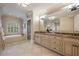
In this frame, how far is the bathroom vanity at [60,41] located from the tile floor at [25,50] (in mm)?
122

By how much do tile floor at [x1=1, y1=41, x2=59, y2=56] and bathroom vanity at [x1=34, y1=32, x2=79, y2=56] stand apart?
122 millimetres

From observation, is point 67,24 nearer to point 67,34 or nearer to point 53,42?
point 67,34

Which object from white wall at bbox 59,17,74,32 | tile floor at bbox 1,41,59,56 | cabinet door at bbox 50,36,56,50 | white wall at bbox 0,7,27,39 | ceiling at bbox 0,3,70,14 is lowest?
tile floor at bbox 1,41,59,56

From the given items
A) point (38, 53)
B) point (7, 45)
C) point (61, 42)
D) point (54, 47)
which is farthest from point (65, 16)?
point (7, 45)

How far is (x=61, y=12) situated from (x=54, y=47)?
682mm

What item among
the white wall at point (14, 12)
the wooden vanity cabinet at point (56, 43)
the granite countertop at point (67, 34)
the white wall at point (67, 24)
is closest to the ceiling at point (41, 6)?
the white wall at point (14, 12)

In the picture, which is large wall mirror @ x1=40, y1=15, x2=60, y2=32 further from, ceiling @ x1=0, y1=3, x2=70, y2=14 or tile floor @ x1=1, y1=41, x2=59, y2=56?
tile floor @ x1=1, y1=41, x2=59, y2=56

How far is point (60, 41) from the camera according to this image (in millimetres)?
1996

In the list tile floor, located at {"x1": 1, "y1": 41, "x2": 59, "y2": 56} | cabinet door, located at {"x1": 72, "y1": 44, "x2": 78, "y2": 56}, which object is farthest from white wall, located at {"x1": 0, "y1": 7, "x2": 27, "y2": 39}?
cabinet door, located at {"x1": 72, "y1": 44, "x2": 78, "y2": 56}

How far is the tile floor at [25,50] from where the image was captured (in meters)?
1.88

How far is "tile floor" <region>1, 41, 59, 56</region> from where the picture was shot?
1.88 meters

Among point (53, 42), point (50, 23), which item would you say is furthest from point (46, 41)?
point (50, 23)

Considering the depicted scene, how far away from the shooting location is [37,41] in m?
2.11

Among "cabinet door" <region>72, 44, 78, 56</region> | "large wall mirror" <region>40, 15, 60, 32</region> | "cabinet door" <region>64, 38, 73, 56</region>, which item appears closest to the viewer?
"cabinet door" <region>72, 44, 78, 56</region>
